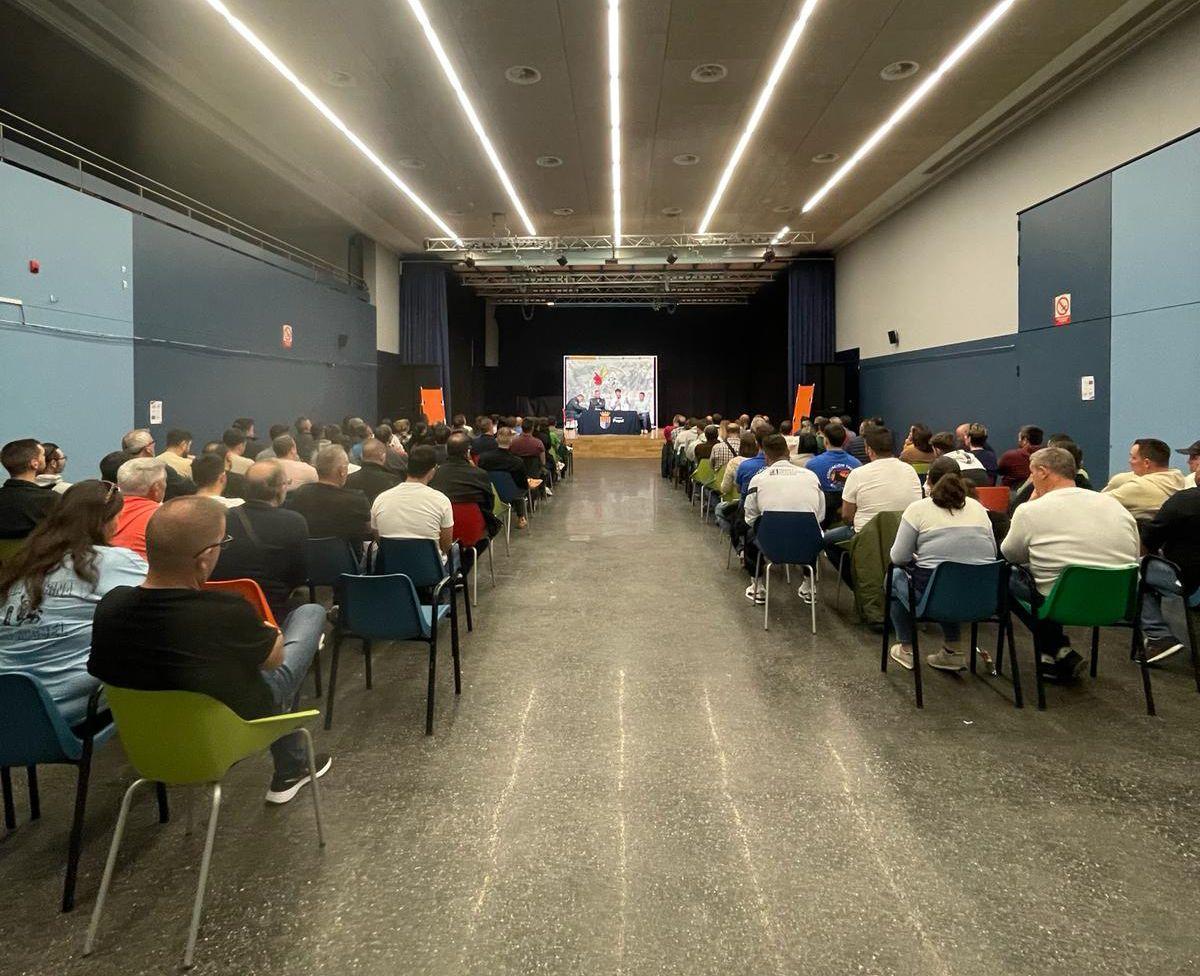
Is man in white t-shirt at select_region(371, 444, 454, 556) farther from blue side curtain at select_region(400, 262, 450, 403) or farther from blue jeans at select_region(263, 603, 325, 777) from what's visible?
blue side curtain at select_region(400, 262, 450, 403)

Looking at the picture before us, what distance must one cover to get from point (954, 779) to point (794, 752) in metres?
0.58

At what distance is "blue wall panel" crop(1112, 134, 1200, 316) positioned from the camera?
5504mm

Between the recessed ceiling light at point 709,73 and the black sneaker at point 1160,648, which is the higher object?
the recessed ceiling light at point 709,73

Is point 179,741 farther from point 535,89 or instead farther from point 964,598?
point 535,89

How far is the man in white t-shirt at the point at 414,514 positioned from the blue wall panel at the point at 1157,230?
548 centimetres

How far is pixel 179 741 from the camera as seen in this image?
195 cm

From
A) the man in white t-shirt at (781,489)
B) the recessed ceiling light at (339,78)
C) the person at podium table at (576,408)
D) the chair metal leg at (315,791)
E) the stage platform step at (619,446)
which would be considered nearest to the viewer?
the chair metal leg at (315,791)

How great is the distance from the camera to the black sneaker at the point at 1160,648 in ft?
12.9

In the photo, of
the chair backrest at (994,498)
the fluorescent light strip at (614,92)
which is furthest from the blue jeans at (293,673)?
the fluorescent light strip at (614,92)

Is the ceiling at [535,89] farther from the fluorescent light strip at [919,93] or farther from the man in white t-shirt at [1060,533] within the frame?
the man in white t-shirt at [1060,533]

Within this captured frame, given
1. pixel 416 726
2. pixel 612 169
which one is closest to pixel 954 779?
pixel 416 726

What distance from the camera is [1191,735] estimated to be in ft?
10.6

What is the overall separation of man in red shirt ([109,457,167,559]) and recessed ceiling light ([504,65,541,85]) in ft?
17.3

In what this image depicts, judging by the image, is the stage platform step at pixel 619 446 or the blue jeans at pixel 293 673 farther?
the stage platform step at pixel 619 446
